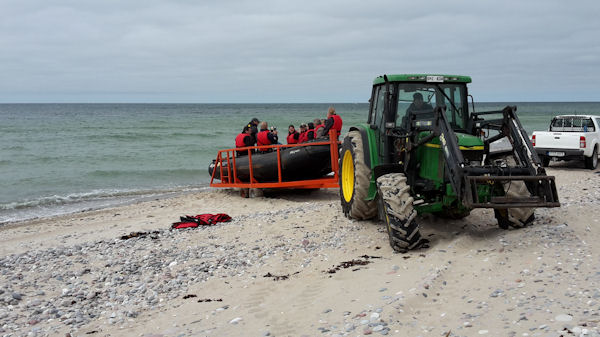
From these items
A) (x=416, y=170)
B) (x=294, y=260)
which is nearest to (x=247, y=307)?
(x=294, y=260)

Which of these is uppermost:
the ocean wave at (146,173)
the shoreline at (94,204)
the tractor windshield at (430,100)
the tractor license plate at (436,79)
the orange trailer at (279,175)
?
the tractor license plate at (436,79)

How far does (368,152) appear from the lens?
7.60 m

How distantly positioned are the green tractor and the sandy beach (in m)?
0.43

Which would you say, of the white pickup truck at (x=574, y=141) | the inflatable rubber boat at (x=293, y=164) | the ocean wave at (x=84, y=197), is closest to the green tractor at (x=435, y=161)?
the inflatable rubber boat at (x=293, y=164)

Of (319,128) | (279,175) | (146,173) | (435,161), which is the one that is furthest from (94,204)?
(435,161)

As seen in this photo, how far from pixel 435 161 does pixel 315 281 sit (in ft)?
6.95

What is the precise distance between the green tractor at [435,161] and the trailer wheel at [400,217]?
12mm

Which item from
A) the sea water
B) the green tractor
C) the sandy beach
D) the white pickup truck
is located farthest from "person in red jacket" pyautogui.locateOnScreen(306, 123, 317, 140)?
the white pickup truck

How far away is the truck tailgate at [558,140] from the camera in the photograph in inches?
596

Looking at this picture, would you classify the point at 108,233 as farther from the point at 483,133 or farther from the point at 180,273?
the point at 483,133

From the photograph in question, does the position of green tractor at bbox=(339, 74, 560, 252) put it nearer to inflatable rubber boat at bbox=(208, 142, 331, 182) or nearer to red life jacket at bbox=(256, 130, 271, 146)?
inflatable rubber boat at bbox=(208, 142, 331, 182)

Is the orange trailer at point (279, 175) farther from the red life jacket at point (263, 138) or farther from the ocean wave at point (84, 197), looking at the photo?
the ocean wave at point (84, 197)

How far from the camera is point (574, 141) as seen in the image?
15.1m

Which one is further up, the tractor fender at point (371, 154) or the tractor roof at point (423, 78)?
the tractor roof at point (423, 78)
